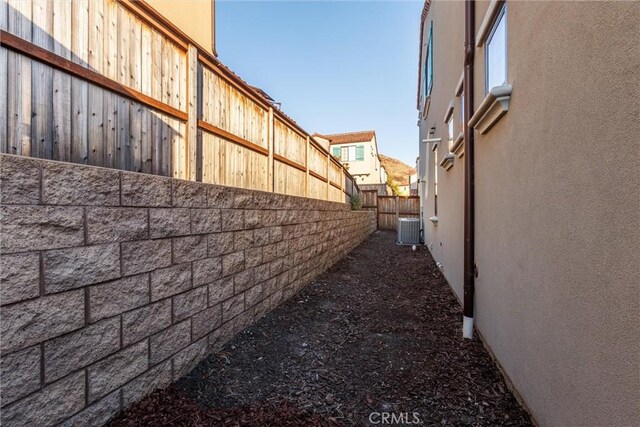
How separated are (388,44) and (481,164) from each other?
24.7ft

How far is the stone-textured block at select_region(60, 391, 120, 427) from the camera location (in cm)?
158

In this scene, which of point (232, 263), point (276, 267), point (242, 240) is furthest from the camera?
point (276, 267)

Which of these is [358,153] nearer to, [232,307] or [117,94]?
[232,307]

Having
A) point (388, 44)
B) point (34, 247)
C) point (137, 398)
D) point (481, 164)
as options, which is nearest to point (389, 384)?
point (137, 398)

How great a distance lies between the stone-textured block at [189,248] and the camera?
7.47ft

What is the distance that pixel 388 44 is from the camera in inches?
358

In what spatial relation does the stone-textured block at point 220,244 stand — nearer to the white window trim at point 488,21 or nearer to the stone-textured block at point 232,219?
the stone-textured block at point 232,219

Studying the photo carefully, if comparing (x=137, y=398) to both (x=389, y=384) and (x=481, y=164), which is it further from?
(x=481, y=164)

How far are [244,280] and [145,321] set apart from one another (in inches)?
47.9

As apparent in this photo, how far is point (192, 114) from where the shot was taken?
2664 millimetres

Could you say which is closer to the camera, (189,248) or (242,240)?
(189,248)

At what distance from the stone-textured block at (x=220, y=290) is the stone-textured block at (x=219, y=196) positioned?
696mm

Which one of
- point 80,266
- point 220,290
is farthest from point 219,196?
point 80,266

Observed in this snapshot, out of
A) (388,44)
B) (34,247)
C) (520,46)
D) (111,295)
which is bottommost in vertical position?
(111,295)
